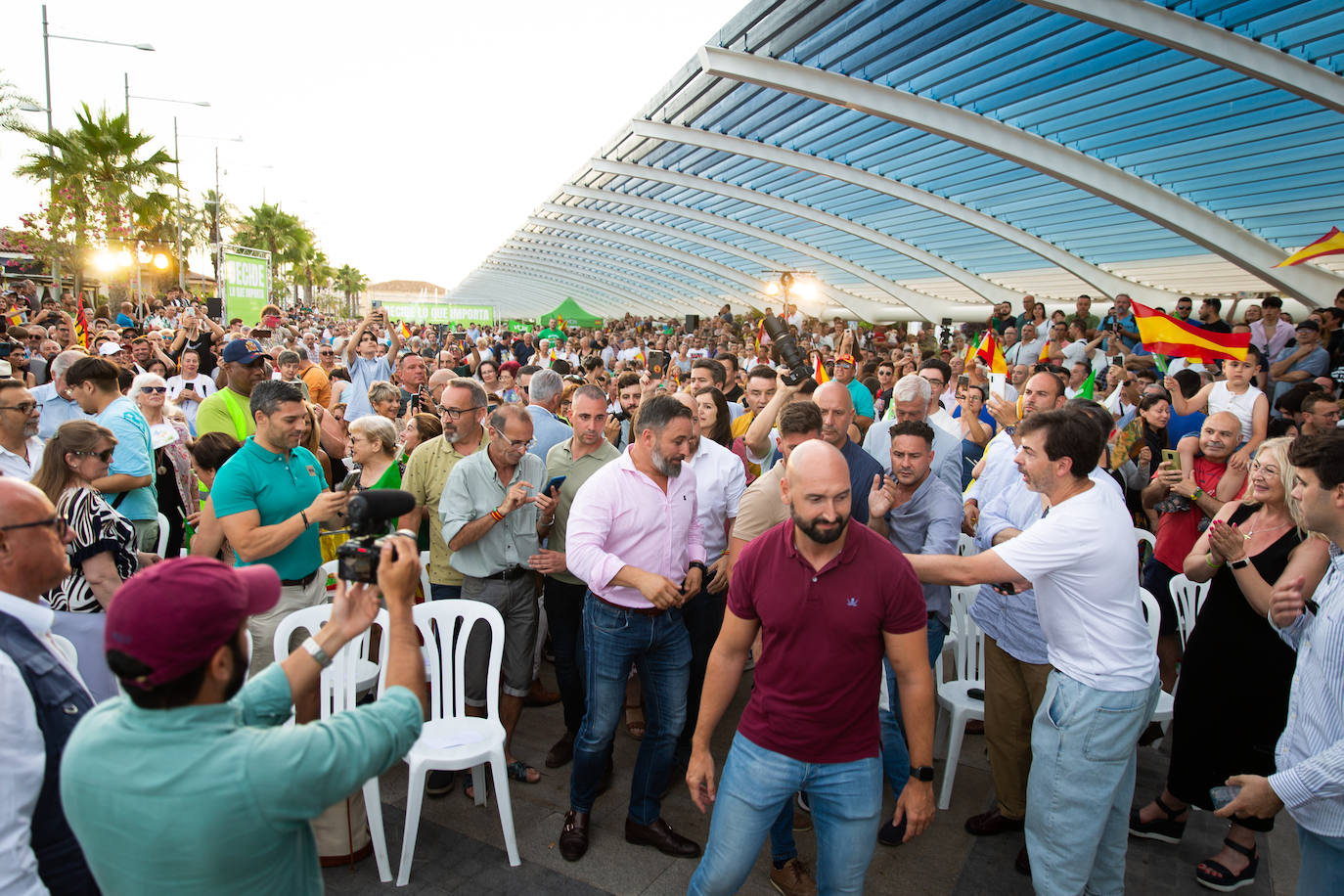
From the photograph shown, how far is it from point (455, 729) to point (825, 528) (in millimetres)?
2191

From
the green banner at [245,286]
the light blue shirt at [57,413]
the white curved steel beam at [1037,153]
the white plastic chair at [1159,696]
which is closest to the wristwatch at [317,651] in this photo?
the white plastic chair at [1159,696]

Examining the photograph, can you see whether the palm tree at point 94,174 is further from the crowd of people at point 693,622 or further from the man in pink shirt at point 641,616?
the man in pink shirt at point 641,616

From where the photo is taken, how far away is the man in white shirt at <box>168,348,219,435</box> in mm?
7543

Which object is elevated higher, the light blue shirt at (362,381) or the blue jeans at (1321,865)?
the light blue shirt at (362,381)

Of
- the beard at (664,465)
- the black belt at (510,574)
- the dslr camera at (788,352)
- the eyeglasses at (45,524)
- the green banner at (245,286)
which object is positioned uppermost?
the green banner at (245,286)

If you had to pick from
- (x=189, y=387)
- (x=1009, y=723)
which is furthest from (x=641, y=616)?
(x=189, y=387)

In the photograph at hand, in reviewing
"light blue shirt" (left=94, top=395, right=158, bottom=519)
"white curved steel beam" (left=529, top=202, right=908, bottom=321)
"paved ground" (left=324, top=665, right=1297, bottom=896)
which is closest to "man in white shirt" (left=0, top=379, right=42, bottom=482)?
"light blue shirt" (left=94, top=395, right=158, bottom=519)

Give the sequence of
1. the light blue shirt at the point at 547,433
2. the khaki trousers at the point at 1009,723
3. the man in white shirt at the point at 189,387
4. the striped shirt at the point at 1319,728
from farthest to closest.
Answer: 1. the man in white shirt at the point at 189,387
2. the light blue shirt at the point at 547,433
3. the khaki trousers at the point at 1009,723
4. the striped shirt at the point at 1319,728

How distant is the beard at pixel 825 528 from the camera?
2443 millimetres

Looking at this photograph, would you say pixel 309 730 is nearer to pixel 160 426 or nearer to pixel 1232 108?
pixel 160 426

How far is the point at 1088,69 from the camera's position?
10742 millimetres

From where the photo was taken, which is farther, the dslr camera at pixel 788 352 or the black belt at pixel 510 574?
the dslr camera at pixel 788 352

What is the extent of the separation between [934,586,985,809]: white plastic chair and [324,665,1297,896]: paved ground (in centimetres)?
25

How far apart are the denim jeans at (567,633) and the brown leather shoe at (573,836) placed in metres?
0.65
